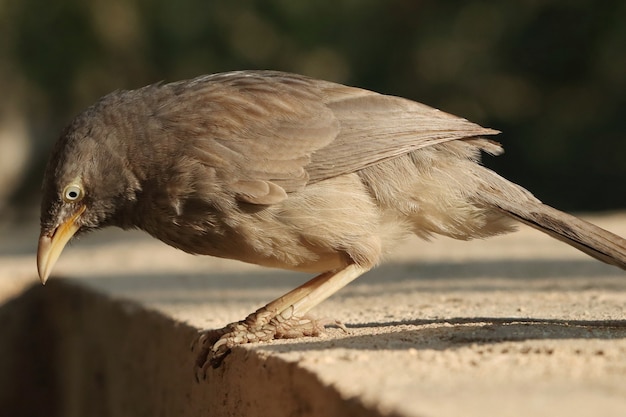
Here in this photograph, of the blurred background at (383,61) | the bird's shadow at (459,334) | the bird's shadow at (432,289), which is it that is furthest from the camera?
the blurred background at (383,61)

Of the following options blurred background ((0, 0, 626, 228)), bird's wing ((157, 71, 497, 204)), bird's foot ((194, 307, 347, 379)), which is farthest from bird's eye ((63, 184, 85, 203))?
blurred background ((0, 0, 626, 228))

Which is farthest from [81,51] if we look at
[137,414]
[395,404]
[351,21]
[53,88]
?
[395,404]

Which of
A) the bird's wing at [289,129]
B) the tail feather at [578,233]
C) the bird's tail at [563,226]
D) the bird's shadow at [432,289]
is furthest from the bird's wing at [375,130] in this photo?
the bird's shadow at [432,289]

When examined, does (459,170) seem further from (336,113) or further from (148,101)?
(148,101)

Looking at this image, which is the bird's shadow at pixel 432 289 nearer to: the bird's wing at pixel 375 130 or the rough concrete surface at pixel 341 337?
the rough concrete surface at pixel 341 337

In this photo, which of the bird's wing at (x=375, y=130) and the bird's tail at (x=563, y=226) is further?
the bird's wing at (x=375, y=130)

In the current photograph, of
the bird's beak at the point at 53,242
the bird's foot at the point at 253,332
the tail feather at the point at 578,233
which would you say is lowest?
the bird's foot at the point at 253,332
